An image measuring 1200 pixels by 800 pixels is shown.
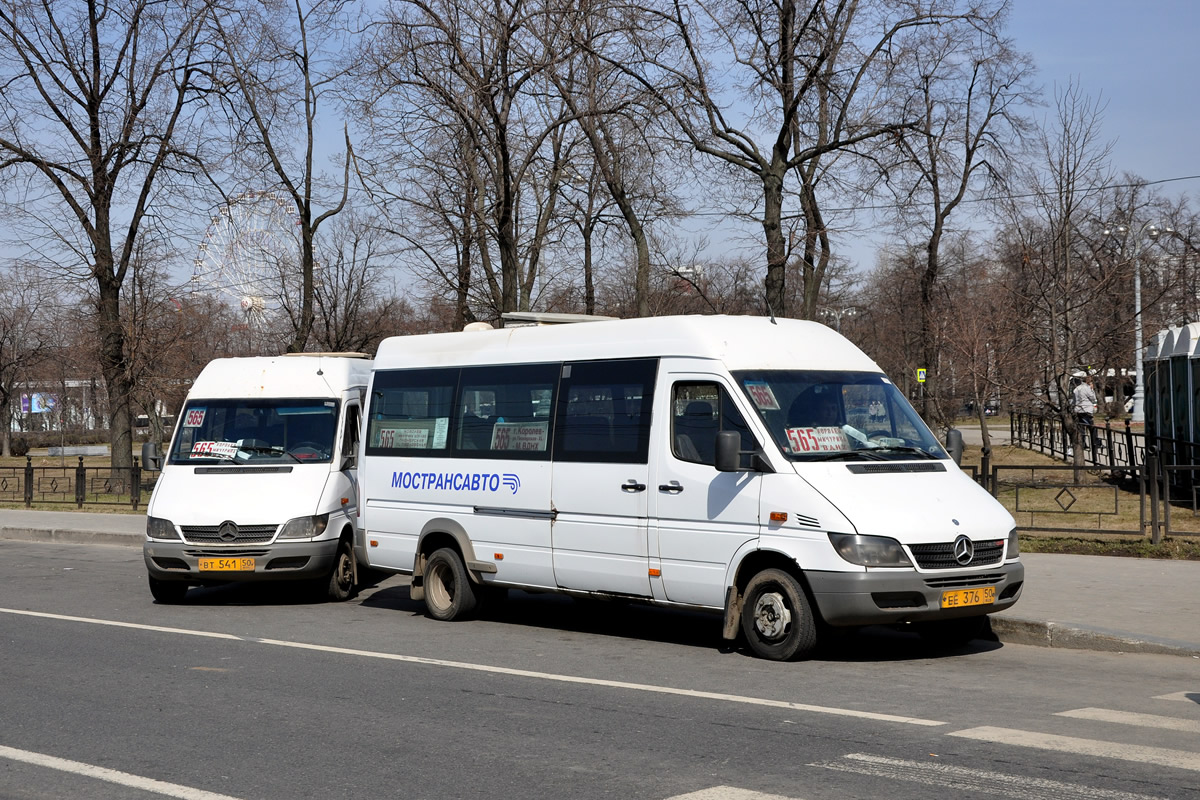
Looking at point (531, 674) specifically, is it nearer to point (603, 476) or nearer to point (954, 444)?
point (603, 476)

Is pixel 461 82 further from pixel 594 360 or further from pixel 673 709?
pixel 673 709

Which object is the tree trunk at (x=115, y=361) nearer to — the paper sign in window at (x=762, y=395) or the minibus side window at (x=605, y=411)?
the minibus side window at (x=605, y=411)

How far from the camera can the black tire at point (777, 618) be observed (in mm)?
8812

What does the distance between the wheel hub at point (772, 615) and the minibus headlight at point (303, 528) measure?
5.34 meters

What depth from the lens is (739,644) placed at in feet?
32.1

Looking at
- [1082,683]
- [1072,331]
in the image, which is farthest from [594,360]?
[1072,331]

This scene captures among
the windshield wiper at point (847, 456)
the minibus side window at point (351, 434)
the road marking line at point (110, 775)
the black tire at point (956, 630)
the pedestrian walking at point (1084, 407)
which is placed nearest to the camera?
the road marking line at point (110, 775)

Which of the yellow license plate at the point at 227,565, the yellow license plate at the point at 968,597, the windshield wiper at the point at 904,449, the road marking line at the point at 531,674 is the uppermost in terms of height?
the windshield wiper at the point at 904,449

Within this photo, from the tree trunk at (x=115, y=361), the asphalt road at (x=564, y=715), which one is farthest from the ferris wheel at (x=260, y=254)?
the asphalt road at (x=564, y=715)

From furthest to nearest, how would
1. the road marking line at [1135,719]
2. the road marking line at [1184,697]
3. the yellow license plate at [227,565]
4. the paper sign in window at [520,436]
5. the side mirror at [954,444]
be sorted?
the yellow license plate at [227,565]
the paper sign in window at [520,436]
the side mirror at [954,444]
the road marking line at [1184,697]
the road marking line at [1135,719]

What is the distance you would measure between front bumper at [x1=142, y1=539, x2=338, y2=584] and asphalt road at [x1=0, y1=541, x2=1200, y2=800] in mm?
1037

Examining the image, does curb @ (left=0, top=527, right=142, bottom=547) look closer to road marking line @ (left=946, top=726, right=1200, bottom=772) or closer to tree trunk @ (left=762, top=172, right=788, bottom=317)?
Answer: tree trunk @ (left=762, top=172, right=788, bottom=317)

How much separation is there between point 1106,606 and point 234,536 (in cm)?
829

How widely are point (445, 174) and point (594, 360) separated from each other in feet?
54.4
